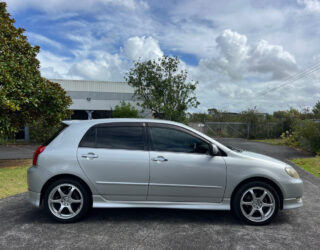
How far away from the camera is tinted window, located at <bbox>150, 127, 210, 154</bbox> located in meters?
4.39

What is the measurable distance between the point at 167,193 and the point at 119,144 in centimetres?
110

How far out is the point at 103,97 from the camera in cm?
2736

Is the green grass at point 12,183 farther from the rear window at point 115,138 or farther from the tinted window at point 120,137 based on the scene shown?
the tinted window at point 120,137

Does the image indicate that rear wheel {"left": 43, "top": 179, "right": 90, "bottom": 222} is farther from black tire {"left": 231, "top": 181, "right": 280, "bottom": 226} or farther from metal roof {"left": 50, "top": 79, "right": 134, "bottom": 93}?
metal roof {"left": 50, "top": 79, "right": 134, "bottom": 93}

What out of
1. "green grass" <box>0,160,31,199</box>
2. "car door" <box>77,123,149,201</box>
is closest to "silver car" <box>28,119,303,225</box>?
"car door" <box>77,123,149,201</box>

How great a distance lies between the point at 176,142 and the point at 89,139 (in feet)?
4.68

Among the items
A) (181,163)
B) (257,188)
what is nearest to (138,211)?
(181,163)

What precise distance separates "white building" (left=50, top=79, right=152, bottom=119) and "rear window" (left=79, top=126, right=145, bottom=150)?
21.7 m

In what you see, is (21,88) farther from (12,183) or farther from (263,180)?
(263,180)

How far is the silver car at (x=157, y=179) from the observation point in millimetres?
4270

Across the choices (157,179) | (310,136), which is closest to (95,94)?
(310,136)

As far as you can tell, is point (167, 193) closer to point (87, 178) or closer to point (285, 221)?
point (87, 178)

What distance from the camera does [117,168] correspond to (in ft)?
14.0

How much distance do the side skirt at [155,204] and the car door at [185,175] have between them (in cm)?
6
